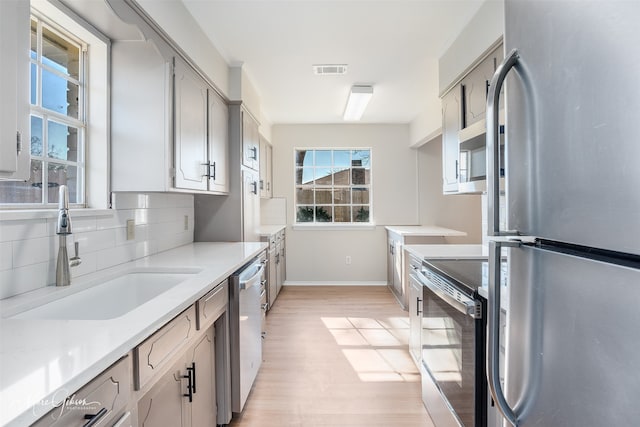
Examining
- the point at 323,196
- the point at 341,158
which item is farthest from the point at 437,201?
the point at 323,196

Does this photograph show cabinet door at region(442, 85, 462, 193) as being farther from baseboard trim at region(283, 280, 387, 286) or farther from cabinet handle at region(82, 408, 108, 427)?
baseboard trim at region(283, 280, 387, 286)

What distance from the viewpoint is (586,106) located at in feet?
1.70

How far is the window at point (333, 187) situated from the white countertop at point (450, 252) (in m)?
2.62

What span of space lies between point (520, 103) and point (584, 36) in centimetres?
17

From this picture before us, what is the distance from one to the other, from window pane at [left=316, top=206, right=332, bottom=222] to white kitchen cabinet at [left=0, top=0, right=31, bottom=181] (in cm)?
426

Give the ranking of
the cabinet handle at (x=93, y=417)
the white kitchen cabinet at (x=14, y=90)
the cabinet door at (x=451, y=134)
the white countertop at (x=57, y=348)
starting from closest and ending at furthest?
the white countertop at (x=57, y=348) → the cabinet handle at (x=93, y=417) → the white kitchen cabinet at (x=14, y=90) → the cabinet door at (x=451, y=134)

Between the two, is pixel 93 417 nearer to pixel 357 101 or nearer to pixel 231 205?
pixel 231 205

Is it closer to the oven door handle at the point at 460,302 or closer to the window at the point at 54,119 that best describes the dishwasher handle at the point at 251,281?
the window at the point at 54,119

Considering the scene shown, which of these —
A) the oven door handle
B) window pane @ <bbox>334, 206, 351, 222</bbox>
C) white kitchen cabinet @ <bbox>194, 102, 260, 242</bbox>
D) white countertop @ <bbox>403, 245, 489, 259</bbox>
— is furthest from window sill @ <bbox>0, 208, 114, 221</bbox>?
window pane @ <bbox>334, 206, 351, 222</bbox>

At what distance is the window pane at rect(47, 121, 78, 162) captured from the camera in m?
1.50

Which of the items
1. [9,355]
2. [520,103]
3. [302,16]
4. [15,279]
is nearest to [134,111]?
[15,279]

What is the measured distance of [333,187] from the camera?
5.11 meters

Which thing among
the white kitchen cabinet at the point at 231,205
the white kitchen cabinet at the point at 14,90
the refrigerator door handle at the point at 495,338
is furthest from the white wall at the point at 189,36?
the refrigerator door handle at the point at 495,338

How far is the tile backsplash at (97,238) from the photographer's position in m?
1.17
